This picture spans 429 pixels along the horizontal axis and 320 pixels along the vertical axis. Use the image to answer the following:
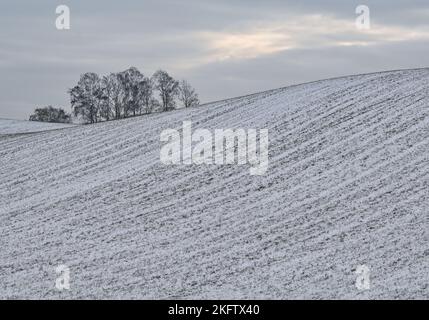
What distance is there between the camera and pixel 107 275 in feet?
55.7

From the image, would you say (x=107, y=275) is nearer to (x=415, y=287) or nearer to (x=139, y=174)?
(x=415, y=287)

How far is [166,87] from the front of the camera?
68.8 meters

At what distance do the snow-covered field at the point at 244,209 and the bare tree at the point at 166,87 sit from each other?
3535 centimetres

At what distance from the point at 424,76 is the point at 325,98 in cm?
446

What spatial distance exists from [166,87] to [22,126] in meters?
24.2

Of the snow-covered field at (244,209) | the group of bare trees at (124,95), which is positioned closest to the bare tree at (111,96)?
the group of bare trees at (124,95)

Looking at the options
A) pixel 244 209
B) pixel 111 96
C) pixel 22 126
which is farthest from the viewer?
pixel 111 96

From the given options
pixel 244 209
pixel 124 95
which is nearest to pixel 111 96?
pixel 124 95

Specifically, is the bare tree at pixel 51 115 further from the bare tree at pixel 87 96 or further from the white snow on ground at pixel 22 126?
the white snow on ground at pixel 22 126

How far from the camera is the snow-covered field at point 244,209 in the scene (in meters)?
16.3

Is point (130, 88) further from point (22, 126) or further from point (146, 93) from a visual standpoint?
point (22, 126)

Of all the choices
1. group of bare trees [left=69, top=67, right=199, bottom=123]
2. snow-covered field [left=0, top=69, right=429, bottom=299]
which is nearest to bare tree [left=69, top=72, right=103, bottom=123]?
group of bare trees [left=69, top=67, right=199, bottom=123]
